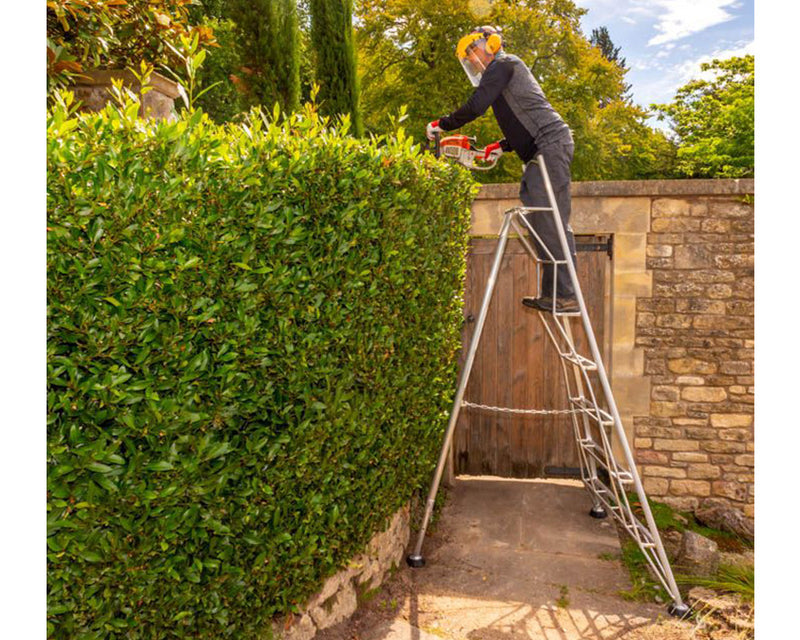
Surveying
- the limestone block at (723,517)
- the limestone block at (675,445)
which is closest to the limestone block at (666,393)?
the limestone block at (675,445)

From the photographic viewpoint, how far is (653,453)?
219 inches

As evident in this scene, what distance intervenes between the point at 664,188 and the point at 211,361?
4486 millimetres

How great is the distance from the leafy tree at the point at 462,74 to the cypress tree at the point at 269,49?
24.2 ft

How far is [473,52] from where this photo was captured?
13.5ft

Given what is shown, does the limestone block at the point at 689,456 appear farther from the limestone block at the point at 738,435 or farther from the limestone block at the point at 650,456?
the limestone block at the point at 738,435

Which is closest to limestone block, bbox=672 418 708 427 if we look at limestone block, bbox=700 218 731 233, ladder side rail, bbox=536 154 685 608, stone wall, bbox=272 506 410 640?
limestone block, bbox=700 218 731 233

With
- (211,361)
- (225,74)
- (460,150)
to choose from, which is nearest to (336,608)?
(211,361)

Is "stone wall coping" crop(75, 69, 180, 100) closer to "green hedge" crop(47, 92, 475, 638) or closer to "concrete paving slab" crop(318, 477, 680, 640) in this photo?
"green hedge" crop(47, 92, 475, 638)

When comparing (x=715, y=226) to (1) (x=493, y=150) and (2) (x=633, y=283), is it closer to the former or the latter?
(2) (x=633, y=283)

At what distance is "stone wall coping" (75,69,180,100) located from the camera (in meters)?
3.95

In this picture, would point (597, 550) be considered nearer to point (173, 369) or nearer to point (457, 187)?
point (457, 187)

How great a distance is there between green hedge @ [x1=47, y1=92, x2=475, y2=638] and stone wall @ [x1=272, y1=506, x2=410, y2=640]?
0.14 metres
